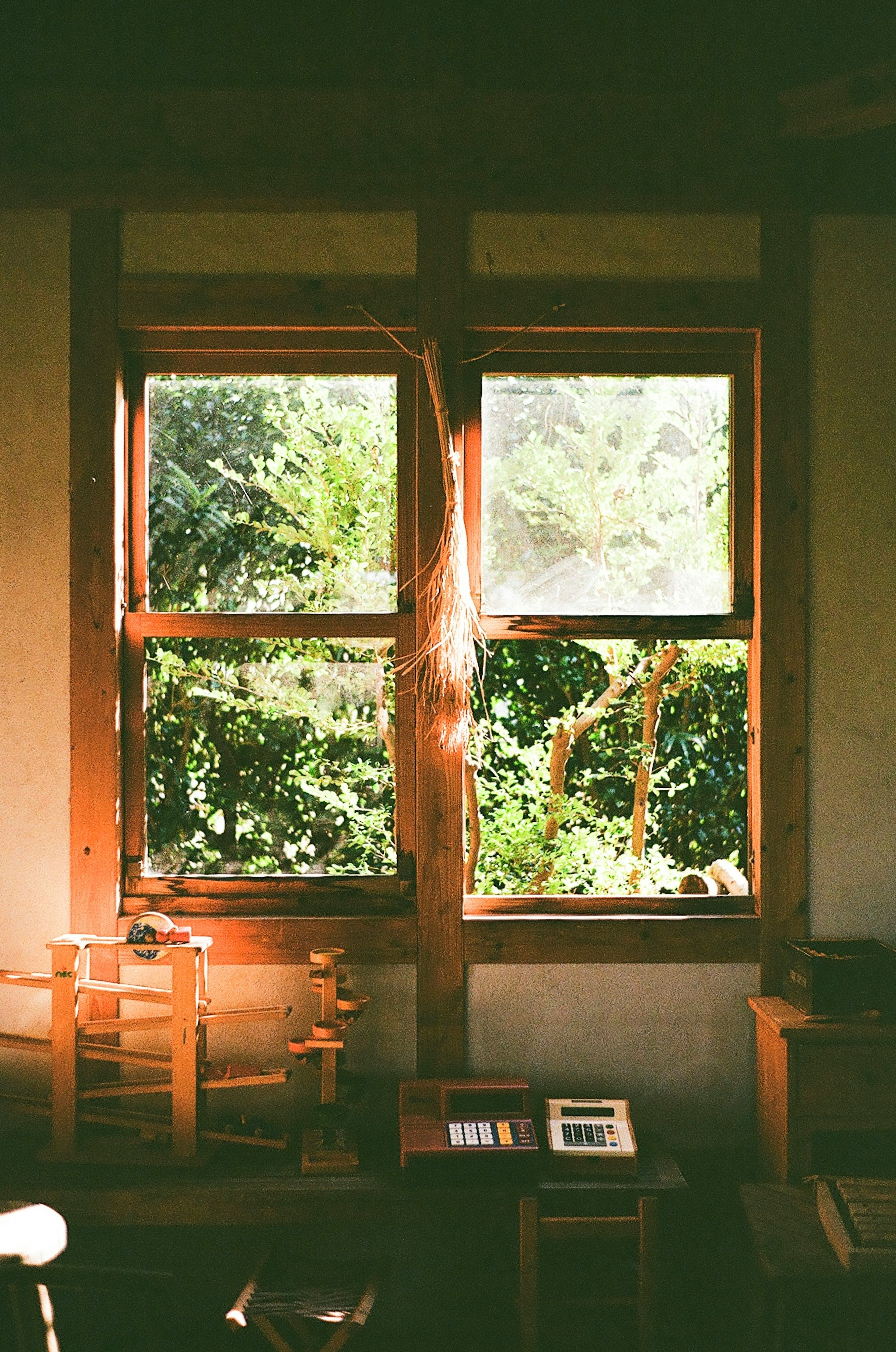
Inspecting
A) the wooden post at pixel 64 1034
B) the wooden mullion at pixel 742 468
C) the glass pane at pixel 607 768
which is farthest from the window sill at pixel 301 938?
the wooden mullion at pixel 742 468

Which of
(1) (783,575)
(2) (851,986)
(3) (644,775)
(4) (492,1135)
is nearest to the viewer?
(4) (492,1135)

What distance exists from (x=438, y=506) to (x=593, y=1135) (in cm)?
198

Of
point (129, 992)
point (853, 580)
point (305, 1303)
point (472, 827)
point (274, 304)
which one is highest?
point (274, 304)

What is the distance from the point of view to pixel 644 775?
3533 mm

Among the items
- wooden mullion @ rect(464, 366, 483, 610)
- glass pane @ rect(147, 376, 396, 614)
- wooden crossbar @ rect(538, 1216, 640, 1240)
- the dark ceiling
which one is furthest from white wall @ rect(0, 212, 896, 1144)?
wooden mullion @ rect(464, 366, 483, 610)

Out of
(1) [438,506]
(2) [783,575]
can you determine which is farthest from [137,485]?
(2) [783,575]

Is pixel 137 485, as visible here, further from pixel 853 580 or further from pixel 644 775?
pixel 853 580

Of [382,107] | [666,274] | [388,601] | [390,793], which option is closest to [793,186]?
[666,274]

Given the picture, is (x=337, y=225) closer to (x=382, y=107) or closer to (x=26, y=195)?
(x=382, y=107)

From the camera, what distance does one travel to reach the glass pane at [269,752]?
3.47 meters

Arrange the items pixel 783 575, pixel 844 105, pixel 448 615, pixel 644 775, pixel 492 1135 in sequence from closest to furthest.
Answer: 1. pixel 492 1135
2. pixel 844 105
3. pixel 448 615
4. pixel 783 575
5. pixel 644 775

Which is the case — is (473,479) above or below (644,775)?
above

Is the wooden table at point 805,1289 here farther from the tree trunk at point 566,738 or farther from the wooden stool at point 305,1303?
the tree trunk at point 566,738

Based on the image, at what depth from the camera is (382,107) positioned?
3.34 meters
